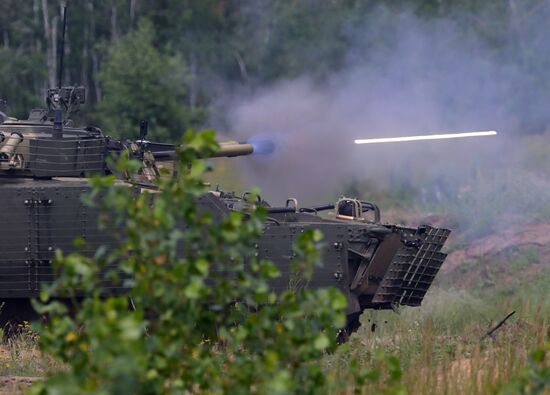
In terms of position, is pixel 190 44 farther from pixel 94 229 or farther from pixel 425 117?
pixel 94 229

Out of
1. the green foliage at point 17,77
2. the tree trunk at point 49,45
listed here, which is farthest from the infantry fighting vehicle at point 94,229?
the tree trunk at point 49,45

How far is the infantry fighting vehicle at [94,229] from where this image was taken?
12.1 meters

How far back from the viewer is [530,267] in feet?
65.4

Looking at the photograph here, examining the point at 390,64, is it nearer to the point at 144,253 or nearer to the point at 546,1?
the point at 546,1

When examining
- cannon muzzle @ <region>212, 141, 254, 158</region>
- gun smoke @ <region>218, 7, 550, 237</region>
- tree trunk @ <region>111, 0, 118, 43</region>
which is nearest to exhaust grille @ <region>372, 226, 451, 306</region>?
cannon muzzle @ <region>212, 141, 254, 158</region>

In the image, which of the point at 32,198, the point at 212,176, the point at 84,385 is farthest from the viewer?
the point at 212,176

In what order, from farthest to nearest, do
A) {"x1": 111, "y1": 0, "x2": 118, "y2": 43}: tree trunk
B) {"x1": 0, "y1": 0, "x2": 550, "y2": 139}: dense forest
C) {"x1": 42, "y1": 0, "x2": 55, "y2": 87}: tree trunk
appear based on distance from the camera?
1. {"x1": 111, "y1": 0, "x2": 118, "y2": 43}: tree trunk
2. {"x1": 42, "y1": 0, "x2": 55, "y2": 87}: tree trunk
3. {"x1": 0, "y1": 0, "x2": 550, "y2": 139}: dense forest

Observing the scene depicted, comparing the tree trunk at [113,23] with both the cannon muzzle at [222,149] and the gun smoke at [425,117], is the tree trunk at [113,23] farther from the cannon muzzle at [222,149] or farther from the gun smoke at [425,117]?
the cannon muzzle at [222,149]

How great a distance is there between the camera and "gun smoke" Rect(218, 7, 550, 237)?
65.5ft

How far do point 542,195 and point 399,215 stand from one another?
3.00 metres

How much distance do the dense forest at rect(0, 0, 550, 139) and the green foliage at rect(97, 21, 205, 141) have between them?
3 cm

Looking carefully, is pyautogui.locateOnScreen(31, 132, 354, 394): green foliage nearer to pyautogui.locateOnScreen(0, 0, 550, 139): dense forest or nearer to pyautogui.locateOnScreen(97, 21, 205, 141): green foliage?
pyautogui.locateOnScreen(0, 0, 550, 139): dense forest


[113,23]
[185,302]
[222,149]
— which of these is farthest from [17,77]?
[185,302]

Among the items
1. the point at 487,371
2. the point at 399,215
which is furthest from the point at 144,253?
the point at 399,215
